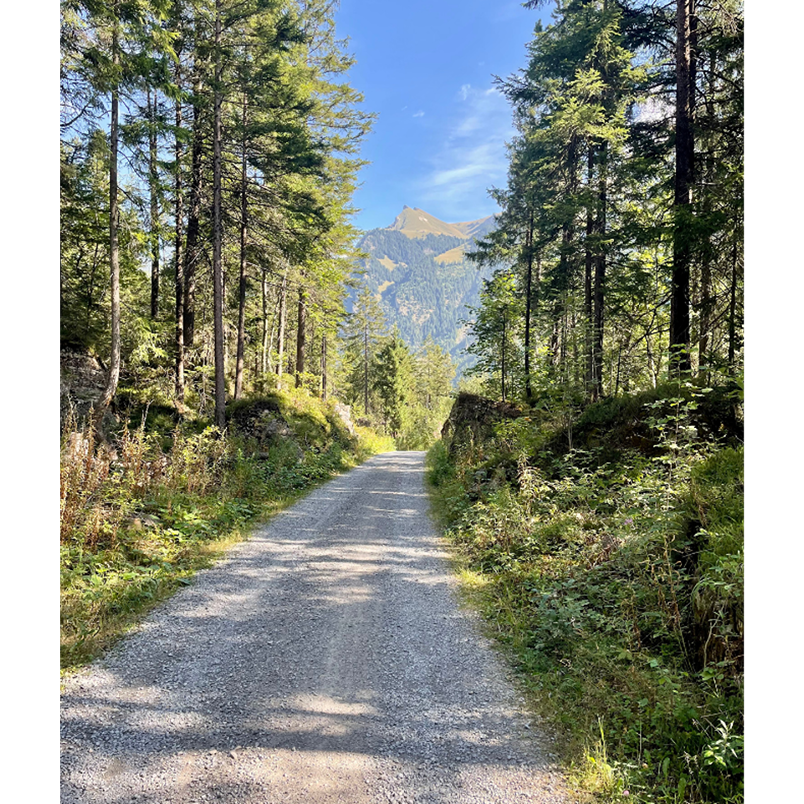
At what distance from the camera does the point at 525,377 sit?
17281 mm

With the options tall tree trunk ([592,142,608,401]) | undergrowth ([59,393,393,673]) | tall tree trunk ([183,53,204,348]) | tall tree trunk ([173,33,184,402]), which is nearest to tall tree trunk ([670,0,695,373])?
tall tree trunk ([592,142,608,401])

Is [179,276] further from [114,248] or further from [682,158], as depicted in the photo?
[682,158]

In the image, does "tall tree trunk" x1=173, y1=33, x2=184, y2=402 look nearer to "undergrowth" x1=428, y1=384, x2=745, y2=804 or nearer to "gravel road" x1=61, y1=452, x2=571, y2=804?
"gravel road" x1=61, y1=452, x2=571, y2=804

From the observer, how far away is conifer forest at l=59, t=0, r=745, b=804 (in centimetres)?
372

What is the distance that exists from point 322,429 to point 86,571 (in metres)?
14.5

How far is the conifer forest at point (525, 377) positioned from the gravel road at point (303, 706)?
0.40 meters

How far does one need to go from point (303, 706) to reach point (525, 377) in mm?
15350

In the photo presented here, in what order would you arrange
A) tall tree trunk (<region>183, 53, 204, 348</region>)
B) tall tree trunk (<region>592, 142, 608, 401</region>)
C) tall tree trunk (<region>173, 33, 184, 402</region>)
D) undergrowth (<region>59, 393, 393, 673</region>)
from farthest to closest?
1. tall tree trunk (<region>173, 33, 184, 402</region>)
2. tall tree trunk (<region>183, 53, 204, 348</region>)
3. tall tree trunk (<region>592, 142, 608, 401</region>)
4. undergrowth (<region>59, 393, 393, 673</region>)

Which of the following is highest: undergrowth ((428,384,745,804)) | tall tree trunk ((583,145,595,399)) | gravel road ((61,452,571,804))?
tall tree trunk ((583,145,595,399))

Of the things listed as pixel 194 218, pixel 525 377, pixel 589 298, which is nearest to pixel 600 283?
pixel 589 298

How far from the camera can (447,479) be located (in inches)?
518

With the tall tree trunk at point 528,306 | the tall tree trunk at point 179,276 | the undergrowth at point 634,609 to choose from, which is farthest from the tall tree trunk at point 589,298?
the tall tree trunk at point 179,276

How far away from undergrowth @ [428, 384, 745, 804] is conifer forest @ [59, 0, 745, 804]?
28 mm
